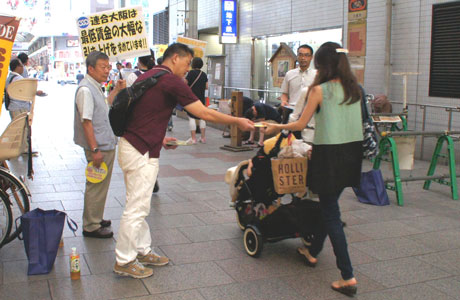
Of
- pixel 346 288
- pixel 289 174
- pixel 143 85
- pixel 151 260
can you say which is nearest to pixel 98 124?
pixel 143 85

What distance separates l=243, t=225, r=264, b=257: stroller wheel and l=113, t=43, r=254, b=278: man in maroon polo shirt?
1.02 metres

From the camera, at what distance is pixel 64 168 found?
9.34 metres

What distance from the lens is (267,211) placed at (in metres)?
4.96

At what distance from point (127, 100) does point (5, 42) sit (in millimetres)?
1344

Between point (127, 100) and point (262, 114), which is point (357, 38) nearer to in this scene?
point (262, 114)

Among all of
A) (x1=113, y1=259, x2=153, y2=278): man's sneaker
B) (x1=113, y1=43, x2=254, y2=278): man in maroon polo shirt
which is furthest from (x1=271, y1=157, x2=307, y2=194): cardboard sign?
(x1=113, y1=259, x2=153, y2=278): man's sneaker

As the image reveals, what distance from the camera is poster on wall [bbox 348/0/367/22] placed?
1059 centimetres

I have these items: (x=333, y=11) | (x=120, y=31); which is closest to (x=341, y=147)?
(x=120, y=31)

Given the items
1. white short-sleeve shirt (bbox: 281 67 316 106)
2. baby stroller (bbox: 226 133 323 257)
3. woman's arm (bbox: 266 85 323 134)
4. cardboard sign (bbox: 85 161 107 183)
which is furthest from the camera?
white short-sleeve shirt (bbox: 281 67 316 106)

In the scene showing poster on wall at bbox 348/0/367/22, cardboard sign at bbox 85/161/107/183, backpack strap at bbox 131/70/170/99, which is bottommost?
cardboard sign at bbox 85/161/107/183

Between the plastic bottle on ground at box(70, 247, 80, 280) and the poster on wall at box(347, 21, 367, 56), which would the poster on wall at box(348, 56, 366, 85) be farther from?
the plastic bottle on ground at box(70, 247, 80, 280)

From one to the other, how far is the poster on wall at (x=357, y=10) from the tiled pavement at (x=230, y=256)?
4287mm

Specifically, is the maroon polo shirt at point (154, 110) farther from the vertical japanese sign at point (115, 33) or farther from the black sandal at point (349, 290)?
the vertical japanese sign at point (115, 33)

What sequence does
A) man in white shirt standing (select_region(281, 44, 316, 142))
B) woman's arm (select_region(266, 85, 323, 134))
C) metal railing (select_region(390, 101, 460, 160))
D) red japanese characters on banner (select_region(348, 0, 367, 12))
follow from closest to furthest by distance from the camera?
woman's arm (select_region(266, 85, 323, 134)), man in white shirt standing (select_region(281, 44, 316, 142)), metal railing (select_region(390, 101, 460, 160)), red japanese characters on banner (select_region(348, 0, 367, 12))
